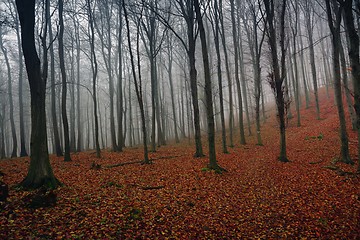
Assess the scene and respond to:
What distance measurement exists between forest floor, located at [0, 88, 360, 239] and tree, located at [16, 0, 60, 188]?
543mm

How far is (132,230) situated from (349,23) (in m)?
9.00

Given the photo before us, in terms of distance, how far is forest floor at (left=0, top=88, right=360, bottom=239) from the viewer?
153 inches

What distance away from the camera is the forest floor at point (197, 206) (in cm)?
388

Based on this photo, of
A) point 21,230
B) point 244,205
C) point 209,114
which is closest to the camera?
point 21,230

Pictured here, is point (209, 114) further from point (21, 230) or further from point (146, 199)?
point (21, 230)

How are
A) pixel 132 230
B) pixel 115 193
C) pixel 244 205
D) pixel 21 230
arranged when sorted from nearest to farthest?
1. pixel 21 230
2. pixel 132 230
3. pixel 244 205
4. pixel 115 193

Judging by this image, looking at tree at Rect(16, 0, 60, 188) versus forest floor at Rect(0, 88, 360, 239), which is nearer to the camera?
Result: forest floor at Rect(0, 88, 360, 239)

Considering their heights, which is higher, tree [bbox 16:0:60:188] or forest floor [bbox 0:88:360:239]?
tree [bbox 16:0:60:188]

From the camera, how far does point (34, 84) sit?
590 centimetres

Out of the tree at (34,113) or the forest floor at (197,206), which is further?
the tree at (34,113)

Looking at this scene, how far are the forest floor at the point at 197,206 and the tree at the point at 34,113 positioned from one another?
21.4 inches

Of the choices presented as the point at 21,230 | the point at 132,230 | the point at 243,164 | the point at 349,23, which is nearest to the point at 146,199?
the point at 132,230

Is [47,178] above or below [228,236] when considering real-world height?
above

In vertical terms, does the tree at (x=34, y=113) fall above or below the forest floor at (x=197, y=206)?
above
